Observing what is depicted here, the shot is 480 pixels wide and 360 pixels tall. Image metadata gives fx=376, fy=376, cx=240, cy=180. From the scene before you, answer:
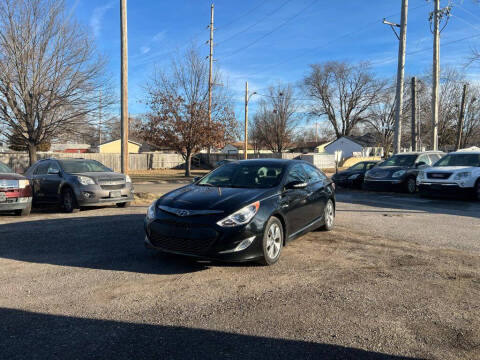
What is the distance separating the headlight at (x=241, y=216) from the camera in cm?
464

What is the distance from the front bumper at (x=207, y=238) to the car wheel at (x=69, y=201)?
568 centimetres

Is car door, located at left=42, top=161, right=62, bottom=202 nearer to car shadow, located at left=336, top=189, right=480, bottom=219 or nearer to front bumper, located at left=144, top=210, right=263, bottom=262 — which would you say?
front bumper, located at left=144, top=210, right=263, bottom=262

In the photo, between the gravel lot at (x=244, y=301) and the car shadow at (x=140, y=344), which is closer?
the car shadow at (x=140, y=344)

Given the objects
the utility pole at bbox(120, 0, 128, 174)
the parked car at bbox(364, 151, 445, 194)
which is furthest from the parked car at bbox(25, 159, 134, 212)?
the parked car at bbox(364, 151, 445, 194)

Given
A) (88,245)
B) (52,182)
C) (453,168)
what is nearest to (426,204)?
(453,168)

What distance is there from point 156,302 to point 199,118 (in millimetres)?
26998

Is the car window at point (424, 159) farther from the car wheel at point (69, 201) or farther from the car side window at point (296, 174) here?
the car wheel at point (69, 201)

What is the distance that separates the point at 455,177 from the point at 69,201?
11.6 metres

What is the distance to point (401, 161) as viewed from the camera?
1538 cm

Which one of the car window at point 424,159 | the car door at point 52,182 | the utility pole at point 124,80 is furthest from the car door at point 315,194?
the car window at point 424,159

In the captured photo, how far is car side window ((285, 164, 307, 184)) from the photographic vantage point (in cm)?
607

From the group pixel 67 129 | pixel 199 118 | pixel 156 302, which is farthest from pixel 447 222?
pixel 199 118

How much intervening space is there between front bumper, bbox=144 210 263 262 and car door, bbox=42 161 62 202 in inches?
249

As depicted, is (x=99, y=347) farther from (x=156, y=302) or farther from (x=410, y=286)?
(x=410, y=286)
